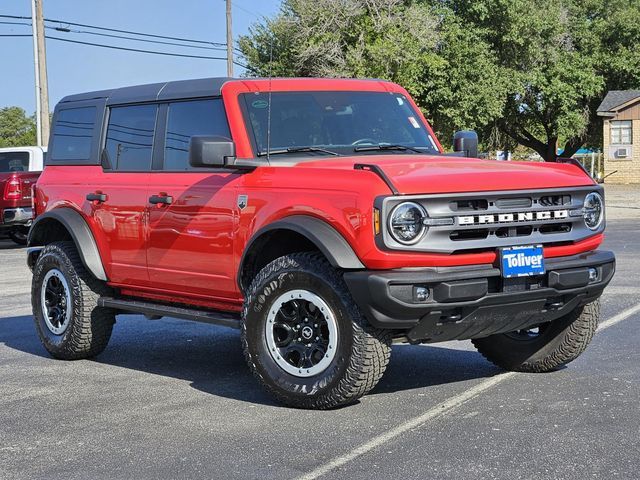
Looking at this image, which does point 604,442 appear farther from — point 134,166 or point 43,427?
point 134,166

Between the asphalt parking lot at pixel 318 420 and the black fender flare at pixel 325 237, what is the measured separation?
87 cm

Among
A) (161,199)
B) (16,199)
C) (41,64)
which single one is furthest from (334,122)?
(41,64)

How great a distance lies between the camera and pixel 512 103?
59031 mm

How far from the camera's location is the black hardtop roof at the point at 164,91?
740 cm

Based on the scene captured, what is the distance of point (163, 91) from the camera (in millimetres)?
7824

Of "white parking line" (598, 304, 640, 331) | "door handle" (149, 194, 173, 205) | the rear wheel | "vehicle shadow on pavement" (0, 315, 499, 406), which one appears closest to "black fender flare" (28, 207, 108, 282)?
"vehicle shadow on pavement" (0, 315, 499, 406)

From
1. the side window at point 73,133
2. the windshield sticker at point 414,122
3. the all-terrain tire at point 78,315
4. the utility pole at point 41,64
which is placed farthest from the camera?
the utility pole at point 41,64

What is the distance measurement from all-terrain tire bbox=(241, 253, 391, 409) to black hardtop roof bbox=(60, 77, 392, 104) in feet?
5.14

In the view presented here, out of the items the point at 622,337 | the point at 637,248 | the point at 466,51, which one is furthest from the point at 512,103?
the point at 622,337

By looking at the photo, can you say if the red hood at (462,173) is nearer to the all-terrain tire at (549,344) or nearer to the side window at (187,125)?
the side window at (187,125)

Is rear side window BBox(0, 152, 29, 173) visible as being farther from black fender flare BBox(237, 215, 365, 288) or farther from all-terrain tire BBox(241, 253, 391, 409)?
black fender flare BBox(237, 215, 365, 288)

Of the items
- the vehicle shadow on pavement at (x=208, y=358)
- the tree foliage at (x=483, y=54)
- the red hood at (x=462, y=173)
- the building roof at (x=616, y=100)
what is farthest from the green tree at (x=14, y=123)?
the red hood at (x=462, y=173)

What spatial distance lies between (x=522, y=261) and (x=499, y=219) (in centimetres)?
26

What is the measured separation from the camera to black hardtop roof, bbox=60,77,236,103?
7402mm
